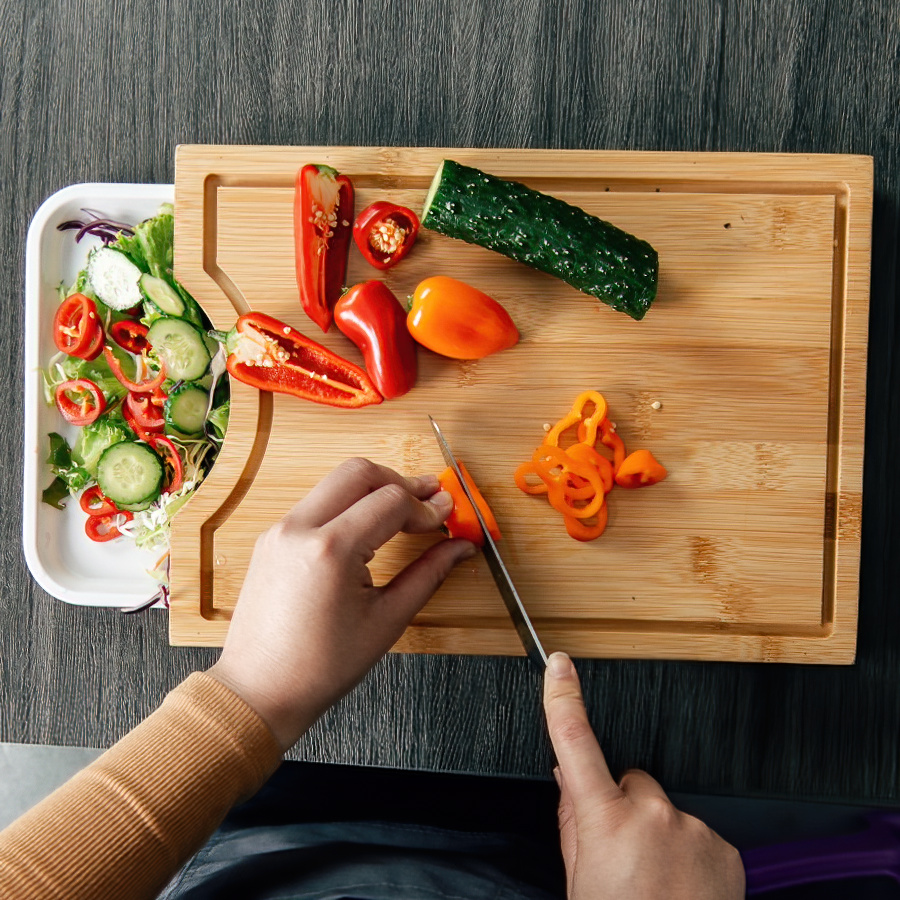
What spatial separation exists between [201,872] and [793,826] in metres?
1.25

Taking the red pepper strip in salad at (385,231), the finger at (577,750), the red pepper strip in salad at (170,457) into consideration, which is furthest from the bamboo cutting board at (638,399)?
the finger at (577,750)

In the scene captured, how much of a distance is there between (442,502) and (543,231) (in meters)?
0.54

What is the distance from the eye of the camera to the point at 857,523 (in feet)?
4.95

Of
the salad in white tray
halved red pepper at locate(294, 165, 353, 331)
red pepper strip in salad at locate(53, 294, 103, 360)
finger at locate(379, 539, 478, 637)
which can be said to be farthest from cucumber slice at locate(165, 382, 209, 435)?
finger at locate(379, 539, 478, 637)

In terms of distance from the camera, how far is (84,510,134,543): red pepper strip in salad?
166 cm

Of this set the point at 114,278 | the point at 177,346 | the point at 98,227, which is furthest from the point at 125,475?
the point at 98,227

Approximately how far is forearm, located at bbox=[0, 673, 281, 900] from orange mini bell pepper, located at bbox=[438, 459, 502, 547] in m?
0.51

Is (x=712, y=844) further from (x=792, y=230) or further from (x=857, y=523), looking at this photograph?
(x=792, y=230)

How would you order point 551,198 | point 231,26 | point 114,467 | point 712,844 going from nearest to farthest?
1. point 712,844
2. point 551,198
3. point 114,467
4. point 231,26

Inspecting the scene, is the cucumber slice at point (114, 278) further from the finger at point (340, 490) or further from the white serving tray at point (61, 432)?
the finger at point (340, 490)

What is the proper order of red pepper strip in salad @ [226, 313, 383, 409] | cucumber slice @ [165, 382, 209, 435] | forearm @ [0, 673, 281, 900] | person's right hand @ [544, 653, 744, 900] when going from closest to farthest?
forearm @ [0, 673, 281, 900] < person's right hand @ [544, 653, 744, 900] < red pepper strip in salad @ [226, 313, 383, 409] < cucumber slice @ [165, 382, 209, 435]

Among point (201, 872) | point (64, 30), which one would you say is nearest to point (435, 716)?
point (201, 872)

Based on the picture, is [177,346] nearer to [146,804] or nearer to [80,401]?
[80,401]

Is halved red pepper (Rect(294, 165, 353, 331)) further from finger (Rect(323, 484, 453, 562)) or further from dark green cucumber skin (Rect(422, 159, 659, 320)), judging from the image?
finger (Rect(323, 484, 453, 562))
